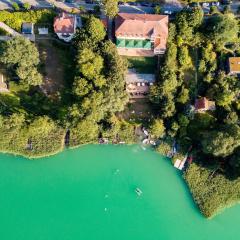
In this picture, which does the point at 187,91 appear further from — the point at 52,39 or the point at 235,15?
the point at 52,39

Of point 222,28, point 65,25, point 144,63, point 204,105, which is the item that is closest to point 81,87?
point 65,25

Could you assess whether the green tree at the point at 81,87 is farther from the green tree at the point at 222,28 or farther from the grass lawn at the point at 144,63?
the green tree at the point at 222,28

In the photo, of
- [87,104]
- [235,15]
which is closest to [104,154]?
[87,104]

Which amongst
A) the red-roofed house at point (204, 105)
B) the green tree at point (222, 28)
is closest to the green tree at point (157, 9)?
the green tree at point (222, 28)

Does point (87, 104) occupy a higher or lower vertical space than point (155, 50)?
lower

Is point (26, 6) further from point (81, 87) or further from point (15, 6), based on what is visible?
point (81, 87)

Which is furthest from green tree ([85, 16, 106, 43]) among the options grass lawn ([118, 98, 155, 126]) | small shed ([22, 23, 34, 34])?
grass lawn ([118, 98, 155, 126])

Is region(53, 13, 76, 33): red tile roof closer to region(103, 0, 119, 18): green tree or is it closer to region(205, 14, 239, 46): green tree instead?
region(103, 0, 119, 18): green tree

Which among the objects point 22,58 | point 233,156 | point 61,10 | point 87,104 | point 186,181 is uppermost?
point 61,10
